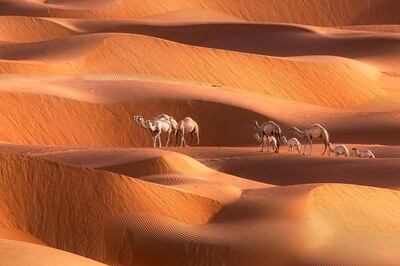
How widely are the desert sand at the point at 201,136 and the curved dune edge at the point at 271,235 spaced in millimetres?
26

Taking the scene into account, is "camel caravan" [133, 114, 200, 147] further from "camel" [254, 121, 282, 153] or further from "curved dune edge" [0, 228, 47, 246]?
"curved dune edge" [0, 228, 47, 246]

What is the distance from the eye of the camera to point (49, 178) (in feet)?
57.6

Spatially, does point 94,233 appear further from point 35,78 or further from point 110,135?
point 35,78

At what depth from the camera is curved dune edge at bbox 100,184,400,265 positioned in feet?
52.3

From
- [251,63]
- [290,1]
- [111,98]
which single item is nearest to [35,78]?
[111,98]

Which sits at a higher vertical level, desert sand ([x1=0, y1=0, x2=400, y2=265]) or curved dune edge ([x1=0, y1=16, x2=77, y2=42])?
curved dune edge ([x1=0, y1=16, x2=77, y2=42])

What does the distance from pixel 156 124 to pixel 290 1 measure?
4109 cm

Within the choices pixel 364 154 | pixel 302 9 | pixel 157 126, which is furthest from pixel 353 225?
pixel 302 9

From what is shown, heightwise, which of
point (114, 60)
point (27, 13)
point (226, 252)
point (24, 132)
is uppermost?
point (27, 13)

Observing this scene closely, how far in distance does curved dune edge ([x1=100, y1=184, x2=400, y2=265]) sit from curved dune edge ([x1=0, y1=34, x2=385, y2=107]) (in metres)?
19.8

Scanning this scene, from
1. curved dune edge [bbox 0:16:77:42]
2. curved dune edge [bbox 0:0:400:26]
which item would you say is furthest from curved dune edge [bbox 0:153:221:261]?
curved dune edge [bbox 0:0:400:26]

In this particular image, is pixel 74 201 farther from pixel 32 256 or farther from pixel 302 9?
pixel 302 9

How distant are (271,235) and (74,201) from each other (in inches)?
111

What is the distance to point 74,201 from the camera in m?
17.2
